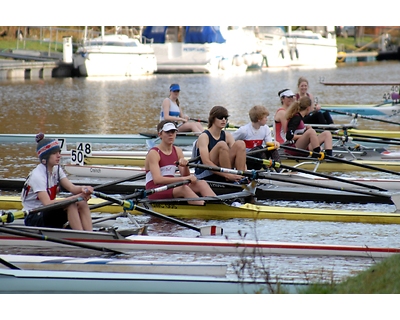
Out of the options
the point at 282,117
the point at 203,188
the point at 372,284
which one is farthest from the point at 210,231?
the point at 282,117

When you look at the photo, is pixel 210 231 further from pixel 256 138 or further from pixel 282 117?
pixel 282 117

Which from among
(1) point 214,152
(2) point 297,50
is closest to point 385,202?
(1) point 214,152

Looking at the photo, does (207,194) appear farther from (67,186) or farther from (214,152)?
(67,186)

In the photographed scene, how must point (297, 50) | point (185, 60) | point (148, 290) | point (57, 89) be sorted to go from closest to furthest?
point (148, 290) < point (57, 89) < point (185, 60) < point (297, 50)

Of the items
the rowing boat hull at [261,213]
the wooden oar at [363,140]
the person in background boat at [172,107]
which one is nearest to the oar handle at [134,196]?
the rowing boat hull at [261,213]

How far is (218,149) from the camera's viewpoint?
30.5 ft

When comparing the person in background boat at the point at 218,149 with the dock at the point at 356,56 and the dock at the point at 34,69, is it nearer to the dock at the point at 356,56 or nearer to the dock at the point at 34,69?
the dock at the point at 34,69

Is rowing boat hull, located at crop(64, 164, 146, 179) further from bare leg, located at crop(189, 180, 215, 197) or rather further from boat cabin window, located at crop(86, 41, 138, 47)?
boat cabin window, located at crop(86, 41, 138, 47)

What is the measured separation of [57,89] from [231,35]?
82.7ft

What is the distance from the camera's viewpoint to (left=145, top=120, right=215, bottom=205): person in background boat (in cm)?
846

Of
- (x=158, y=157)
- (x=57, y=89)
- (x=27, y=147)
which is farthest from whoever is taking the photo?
(x=57, y=89)

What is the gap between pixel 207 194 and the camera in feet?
29.5

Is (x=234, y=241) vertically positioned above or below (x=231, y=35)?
below
